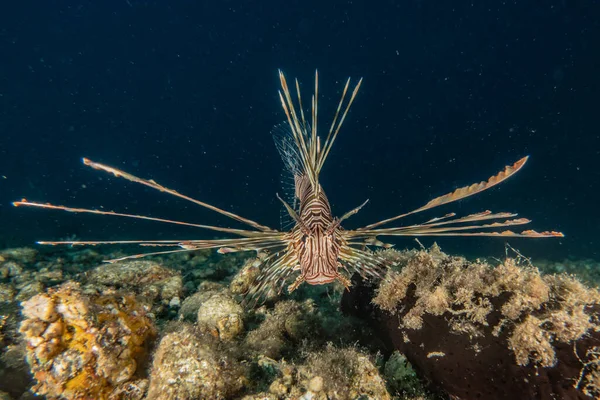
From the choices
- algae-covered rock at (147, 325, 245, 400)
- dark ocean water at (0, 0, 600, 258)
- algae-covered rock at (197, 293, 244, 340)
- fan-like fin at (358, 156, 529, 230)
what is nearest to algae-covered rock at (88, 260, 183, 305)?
algae-covered rock at (197, 293, 244, 340)

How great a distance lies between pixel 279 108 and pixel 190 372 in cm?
3764

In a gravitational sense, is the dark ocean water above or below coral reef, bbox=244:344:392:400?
above

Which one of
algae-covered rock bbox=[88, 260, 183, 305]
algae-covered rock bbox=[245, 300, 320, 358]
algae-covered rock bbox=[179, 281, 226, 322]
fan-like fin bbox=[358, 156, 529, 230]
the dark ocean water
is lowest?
algae-covered rock bbox=[245, 300, 320, 358]

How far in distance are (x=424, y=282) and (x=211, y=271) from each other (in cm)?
394

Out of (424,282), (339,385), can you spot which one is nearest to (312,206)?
(424,282)

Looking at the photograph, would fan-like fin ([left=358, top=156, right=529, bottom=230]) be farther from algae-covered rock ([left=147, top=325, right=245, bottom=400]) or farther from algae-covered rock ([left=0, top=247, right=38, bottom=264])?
algae-covered rock ([left=0, top=247, right=38, bottom=264])

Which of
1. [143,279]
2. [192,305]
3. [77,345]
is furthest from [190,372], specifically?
[143,279]

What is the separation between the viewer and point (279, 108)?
3750cm

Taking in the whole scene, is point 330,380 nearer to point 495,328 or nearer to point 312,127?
point 495,328

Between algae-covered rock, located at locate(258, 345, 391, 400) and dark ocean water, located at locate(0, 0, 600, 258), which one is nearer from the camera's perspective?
algae-covered rock, located at locate(258, 345, 391, 400)

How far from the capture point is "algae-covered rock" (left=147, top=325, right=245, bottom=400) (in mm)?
2053

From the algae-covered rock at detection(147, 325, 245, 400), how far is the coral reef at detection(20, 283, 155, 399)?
0.30 metres

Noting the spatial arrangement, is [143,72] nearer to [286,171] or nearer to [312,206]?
[286,171]

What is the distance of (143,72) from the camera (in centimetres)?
4447
